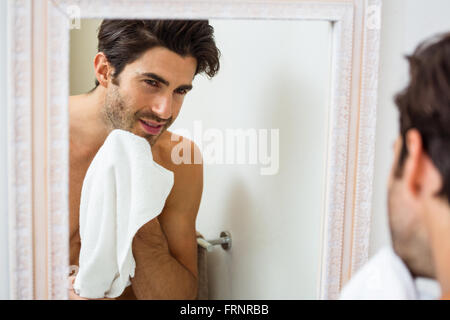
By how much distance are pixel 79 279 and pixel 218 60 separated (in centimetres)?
57

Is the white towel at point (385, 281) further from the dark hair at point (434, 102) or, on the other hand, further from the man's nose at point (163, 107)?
the man's nose at point (163, 107)

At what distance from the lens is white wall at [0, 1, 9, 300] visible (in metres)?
0.97

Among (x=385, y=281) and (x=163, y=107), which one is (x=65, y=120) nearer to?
(x=163, y=107)

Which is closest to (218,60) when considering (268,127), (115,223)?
(268,127)

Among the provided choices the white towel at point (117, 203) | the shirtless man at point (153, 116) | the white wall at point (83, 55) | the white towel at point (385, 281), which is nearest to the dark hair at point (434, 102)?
the white towel at point (385, 281)

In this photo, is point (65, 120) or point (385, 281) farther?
point (65, 120)

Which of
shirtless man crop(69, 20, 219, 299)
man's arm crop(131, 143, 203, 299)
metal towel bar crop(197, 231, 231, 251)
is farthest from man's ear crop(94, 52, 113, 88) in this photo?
metal towel bar crop(197, 231, 231, 251)

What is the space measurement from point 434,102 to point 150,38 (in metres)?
0.57

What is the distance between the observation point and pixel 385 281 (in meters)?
0.85

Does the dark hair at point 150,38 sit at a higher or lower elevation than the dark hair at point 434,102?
higher

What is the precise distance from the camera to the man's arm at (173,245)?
0.99 m

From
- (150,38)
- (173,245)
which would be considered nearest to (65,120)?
(150,38)

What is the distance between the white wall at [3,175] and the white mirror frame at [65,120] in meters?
0.02

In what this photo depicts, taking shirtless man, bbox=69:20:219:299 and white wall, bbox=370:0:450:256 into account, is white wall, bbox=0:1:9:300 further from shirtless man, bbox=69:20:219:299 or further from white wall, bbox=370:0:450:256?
white wall, bbox=370:0:450:256
